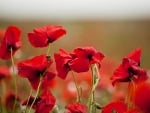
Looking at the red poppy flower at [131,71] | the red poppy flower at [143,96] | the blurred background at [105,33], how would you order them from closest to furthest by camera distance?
the red poppy flower at [143,96] → the red poppy flower at [131,71] → the blurred background at [105,33]

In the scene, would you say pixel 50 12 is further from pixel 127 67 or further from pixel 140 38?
pixel 127 67

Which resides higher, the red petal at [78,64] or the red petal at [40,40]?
the red petal at [40,40]

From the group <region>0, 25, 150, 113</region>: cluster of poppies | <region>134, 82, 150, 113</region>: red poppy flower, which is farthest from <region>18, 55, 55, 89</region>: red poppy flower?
<region>134, 82, 150, 113</region>: red poppy flower

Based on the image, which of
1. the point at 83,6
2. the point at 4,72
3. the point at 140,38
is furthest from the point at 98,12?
the point at 4,72

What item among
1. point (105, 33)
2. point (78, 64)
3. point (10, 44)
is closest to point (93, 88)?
point (78, 64)

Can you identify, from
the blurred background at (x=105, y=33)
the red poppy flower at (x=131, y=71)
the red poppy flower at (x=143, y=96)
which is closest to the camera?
the red poppy flower at (x=143, y=96)

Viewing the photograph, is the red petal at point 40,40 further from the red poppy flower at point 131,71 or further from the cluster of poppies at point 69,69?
the red poppy flower at point 131,71

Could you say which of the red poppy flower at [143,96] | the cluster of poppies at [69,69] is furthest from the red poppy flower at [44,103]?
the red poppy flower at [143,96]
